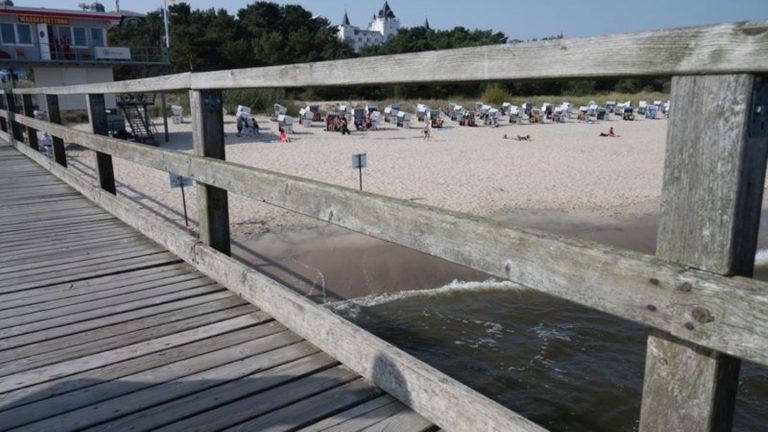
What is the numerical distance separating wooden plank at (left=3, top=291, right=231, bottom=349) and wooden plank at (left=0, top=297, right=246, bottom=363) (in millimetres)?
41

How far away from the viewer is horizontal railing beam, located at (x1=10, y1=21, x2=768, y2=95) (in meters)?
1.08

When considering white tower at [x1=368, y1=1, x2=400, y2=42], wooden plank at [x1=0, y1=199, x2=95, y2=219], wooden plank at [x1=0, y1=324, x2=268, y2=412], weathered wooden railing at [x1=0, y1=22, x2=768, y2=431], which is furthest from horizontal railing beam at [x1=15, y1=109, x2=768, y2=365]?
white tower at [x1=368, y1=1, x2=400, y2=42]

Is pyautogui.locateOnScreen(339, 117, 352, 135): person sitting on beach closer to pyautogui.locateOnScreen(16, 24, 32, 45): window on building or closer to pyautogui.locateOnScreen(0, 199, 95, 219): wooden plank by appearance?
pyautogui.locateOnScreen(16, 24, 32, 45): window on building

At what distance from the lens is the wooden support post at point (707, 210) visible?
1112 millimetres

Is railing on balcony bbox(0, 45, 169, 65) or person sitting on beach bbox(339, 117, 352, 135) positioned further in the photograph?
person sitting on beach bbox(339, 117, 352, 135)

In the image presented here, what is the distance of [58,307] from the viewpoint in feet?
10.5

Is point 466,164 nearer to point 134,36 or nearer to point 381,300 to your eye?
point 381,300

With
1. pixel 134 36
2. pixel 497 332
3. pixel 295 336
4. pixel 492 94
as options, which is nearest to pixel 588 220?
pixel 497 332

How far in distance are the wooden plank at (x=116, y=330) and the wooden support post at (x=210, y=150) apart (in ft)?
1.51

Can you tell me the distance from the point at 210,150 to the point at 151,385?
1.50 m

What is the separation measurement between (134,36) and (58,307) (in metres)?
63.9

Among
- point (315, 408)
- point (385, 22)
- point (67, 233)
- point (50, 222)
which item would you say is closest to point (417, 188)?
point (50, 222)

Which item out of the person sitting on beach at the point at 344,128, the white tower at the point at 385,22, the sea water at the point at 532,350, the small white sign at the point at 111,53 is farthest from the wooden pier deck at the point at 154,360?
the white tower at the point at 385,22

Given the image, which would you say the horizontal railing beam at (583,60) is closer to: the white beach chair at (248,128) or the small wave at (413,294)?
the small wave at (413,294)
